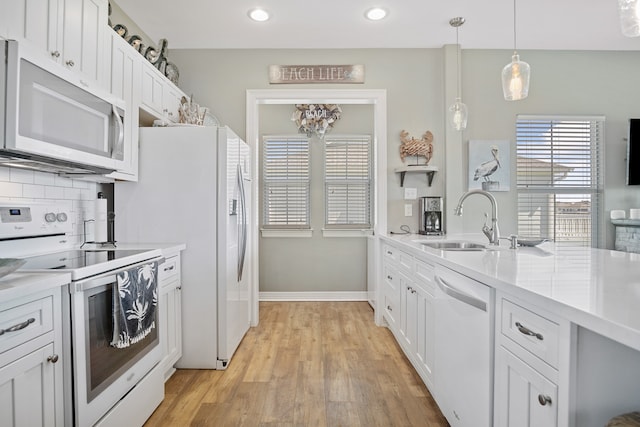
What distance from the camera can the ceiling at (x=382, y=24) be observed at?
280 cm

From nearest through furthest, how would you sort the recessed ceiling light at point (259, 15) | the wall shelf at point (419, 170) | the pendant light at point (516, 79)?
the pendant light at point (516, 79) → the recessed ceiling light at point (259, 15) → the wall shelf at point (419, 170)

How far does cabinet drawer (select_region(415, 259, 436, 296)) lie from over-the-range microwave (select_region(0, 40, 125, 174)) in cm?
191

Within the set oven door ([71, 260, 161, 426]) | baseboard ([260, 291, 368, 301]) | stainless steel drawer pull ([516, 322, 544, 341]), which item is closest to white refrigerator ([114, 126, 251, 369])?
oven door ([71, 260, 161, 426])

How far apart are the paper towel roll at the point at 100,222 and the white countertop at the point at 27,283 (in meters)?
1.15

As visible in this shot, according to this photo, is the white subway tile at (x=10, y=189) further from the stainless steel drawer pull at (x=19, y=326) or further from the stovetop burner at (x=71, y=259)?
the stainless steel drawer pull at (x=19, y=326)

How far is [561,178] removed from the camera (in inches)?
143

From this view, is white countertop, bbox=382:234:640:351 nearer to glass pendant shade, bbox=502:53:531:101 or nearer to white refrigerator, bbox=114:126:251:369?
glass pendant shade, bbox=502:53:531:101

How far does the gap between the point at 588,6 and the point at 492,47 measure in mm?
798

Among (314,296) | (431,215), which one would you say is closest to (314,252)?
(314,296)

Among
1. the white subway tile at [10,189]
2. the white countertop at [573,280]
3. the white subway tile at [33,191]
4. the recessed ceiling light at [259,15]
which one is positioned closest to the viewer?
the white countertop at [573,280]

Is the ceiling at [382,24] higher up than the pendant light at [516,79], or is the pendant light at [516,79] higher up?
the ceiling at [382,24]

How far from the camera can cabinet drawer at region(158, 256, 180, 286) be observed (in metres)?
2.19

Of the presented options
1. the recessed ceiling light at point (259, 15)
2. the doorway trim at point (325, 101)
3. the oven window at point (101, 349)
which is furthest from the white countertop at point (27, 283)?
the recessed ceiling light at point (259, 15)

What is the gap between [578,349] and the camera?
914mm
